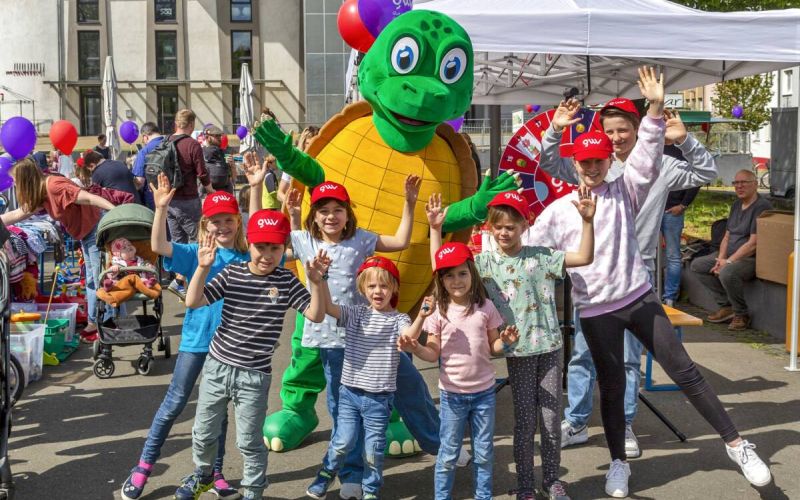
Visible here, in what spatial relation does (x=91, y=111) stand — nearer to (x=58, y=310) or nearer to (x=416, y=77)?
(x=58, y=310)

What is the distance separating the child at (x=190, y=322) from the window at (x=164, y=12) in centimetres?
3933

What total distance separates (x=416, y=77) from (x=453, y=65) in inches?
8.8

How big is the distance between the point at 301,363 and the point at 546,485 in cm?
149

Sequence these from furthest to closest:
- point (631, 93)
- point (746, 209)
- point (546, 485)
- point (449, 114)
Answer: point (631, 93) → point (746, 209) → point (449, 114) → point (546, 485)

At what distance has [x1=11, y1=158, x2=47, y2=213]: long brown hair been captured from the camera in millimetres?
7195

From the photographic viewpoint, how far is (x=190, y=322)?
4.53 metres

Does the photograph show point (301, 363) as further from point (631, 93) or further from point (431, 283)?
point (631, 93)

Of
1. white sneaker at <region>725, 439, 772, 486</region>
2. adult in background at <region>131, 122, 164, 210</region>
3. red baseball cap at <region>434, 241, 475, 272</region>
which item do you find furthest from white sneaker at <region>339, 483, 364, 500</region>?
adult in background at <region>131, 122, 164, 210</region>

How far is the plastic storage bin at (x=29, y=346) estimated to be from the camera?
6.71 meters

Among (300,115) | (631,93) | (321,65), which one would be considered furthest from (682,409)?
(300,115)

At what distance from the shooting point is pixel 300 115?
135ft

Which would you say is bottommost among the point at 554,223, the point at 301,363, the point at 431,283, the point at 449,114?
the point at 301,363

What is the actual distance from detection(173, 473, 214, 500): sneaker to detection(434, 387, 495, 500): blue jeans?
3.64ft

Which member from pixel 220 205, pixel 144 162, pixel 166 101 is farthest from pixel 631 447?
pixel 166 101
